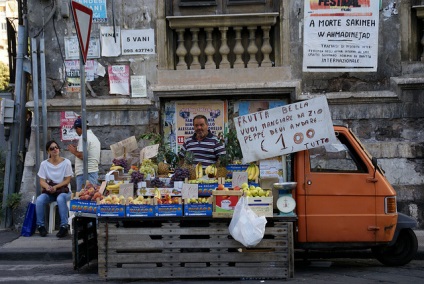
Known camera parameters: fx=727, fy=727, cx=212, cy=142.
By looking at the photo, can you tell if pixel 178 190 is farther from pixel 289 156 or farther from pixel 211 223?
pixel 289 156

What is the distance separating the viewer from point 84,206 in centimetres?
850

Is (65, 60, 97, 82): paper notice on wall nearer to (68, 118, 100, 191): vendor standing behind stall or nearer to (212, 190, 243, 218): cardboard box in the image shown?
(68, 118, 100, 191): vendor standing behind stall

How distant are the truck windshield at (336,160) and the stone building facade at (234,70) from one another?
336 cm

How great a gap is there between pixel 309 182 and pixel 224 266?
4.66 feet

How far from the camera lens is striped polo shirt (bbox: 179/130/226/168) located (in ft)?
30.6

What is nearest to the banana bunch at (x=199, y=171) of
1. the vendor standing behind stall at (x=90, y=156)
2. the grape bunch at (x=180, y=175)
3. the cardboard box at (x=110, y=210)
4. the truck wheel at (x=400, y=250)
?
the grape bunch at (x=180, y=175)

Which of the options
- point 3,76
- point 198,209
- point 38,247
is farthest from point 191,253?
point 3,76

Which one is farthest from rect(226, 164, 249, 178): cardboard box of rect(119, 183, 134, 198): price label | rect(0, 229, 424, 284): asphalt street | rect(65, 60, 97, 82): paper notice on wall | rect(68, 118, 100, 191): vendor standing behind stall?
rect(65, 60, 97, 82): paper notice on wall

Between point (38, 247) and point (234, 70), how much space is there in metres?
4.33

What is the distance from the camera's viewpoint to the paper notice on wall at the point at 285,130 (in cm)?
837

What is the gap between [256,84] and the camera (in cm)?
1202

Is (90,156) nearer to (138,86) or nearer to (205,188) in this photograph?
(138,86)

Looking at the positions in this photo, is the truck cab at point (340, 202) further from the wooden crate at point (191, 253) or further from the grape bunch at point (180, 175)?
the grape bunch at point (180, 175)

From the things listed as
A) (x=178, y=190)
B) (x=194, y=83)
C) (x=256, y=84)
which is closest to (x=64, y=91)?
(x=194, y=83)
